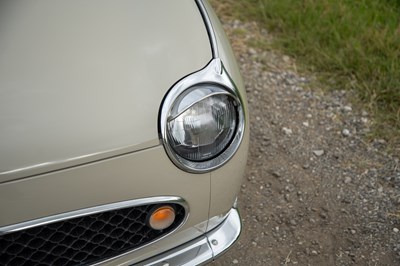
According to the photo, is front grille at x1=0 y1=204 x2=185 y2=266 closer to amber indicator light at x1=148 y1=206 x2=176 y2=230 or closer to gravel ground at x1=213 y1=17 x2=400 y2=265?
amber indicator light at x1=148 y1=206 x2=176 y2=230

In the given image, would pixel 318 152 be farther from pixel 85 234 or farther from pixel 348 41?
pixel 85 234

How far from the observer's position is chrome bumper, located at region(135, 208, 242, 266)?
1.72 m

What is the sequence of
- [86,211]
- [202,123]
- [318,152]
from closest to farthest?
1. [86,211]
2. [202,123]
3. [318,152]

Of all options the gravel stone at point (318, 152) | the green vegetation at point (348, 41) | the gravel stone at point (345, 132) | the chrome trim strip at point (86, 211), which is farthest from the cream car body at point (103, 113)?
the green vegetation at point (348, 41)

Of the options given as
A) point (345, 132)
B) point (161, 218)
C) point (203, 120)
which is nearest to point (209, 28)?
point (203, 120)

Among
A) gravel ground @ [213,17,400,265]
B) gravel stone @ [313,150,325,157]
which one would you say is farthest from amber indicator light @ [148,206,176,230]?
gravel stone @ [313,150,325,157]

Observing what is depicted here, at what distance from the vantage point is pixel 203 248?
1.76 metres

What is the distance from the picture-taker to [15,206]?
140cm

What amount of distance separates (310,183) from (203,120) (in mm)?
1229

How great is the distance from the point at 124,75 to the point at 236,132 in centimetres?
39

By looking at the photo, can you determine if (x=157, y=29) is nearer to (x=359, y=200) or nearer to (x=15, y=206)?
(x=15, y=206)

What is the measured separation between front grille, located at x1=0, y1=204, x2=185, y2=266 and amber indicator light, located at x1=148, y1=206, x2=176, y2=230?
0.02 meters

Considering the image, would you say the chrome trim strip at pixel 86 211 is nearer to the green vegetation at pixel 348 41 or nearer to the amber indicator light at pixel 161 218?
the amber indicator light at pixel 161 218

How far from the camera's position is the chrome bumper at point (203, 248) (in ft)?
5.64
